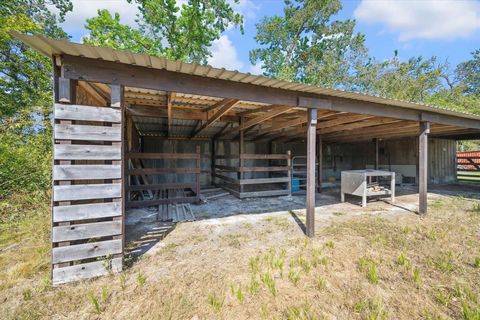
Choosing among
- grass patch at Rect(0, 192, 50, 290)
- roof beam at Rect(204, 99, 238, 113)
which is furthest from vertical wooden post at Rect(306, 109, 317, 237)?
grass patch at Rect(0, 192, 50, 290)

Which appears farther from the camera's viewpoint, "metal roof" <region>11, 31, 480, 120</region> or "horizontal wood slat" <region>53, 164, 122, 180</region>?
"horizontal wood slat" <region>53, 164, 122, 180</region>

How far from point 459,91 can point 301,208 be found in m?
22.0

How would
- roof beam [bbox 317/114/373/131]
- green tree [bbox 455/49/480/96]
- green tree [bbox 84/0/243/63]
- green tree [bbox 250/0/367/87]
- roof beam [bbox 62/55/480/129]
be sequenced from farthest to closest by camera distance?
green tree [bbox 455/49/480/96], green tree [bbox 250/0/367/87], green tree [bbox 84/0/243/63], roof beam [bbox 317/114/373/131], roof beam [bbox 62/55/480/129]

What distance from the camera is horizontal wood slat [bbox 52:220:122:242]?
6.91 feet

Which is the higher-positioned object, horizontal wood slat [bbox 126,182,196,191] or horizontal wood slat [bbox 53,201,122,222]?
horizontal wood slat [bbox 53,201,122,222]

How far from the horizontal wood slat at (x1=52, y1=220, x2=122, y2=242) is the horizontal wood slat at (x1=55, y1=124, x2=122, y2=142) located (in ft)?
2.97

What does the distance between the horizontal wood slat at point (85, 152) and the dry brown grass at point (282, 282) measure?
128 centimetres

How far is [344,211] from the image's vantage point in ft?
16.2

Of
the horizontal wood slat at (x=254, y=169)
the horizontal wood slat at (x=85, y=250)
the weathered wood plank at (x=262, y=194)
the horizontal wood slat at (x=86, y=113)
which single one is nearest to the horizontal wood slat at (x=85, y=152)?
the horizontal wood slat at (x=86, y=113)

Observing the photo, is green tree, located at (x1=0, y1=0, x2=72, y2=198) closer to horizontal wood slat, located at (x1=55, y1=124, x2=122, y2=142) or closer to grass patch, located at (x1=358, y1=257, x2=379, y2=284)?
horizontal wood slat, located at (x1=55, y1=124, x2=122, y2=142)

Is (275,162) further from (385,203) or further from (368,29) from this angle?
(368,29)

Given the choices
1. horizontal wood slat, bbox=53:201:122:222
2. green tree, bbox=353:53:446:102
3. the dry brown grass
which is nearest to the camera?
the dry brown grass

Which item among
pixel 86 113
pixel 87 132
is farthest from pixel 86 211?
pixel 86 113

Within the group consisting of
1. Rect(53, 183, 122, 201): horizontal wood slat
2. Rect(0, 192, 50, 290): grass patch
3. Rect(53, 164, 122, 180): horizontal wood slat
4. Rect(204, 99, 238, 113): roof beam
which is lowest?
Rect(0, 192, 50, 290): grass patch
